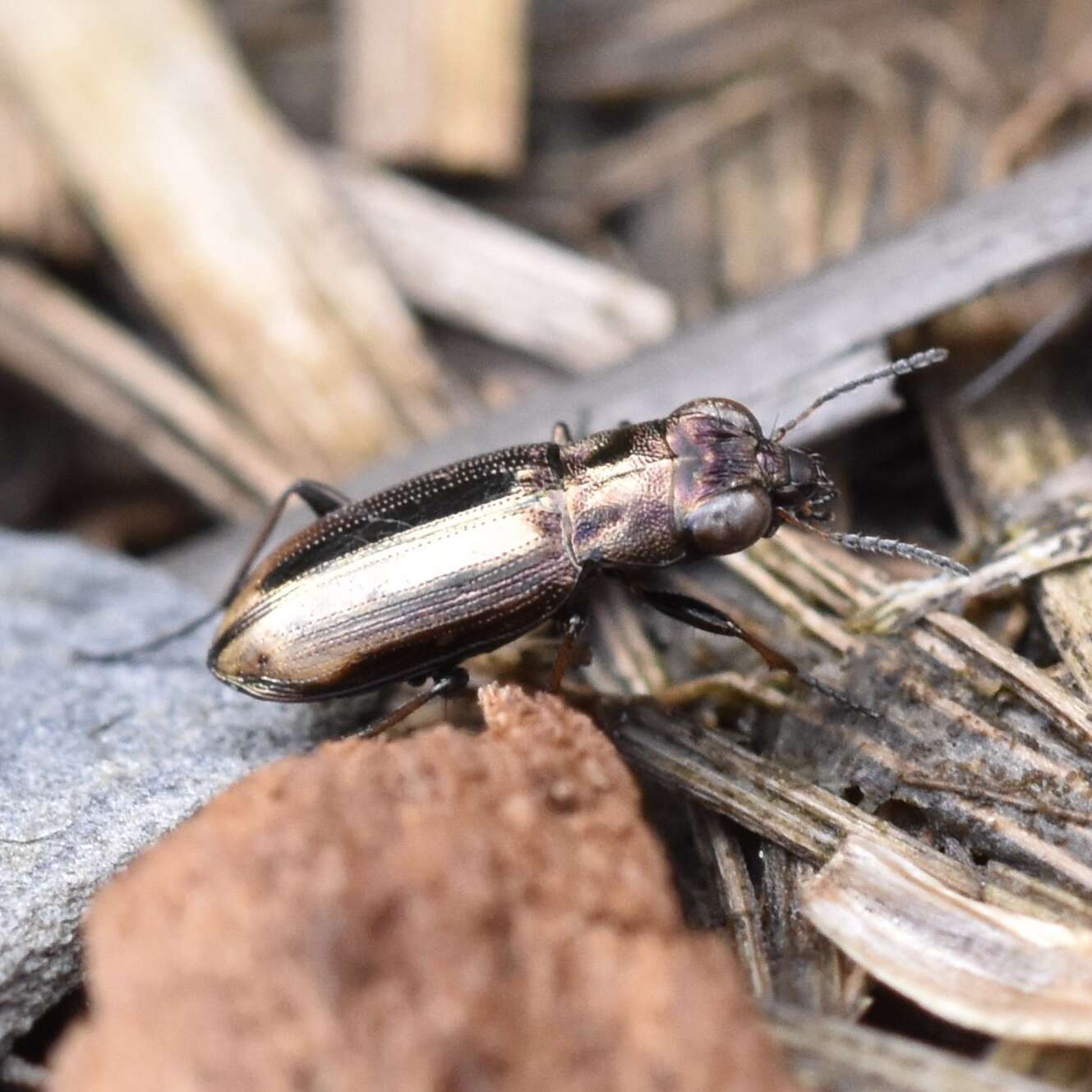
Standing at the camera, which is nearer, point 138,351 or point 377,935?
point 377,935

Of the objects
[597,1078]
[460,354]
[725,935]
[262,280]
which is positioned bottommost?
[597,1078]

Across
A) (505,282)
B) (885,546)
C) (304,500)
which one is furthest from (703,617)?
(505,282)

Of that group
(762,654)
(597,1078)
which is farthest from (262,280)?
(597,1078)

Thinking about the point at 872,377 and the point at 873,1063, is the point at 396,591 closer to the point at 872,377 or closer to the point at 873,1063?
the point at 872,377

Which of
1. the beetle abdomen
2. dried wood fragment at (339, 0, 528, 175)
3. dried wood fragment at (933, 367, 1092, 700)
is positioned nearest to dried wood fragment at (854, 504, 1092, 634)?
dried wood fragment at (933, 367, 1092, 700)

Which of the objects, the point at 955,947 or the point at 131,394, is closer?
the point at 955,947

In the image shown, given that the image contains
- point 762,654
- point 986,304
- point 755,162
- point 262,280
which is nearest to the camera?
point 762,654

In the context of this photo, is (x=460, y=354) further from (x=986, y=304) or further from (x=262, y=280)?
(x=986, y=304)
